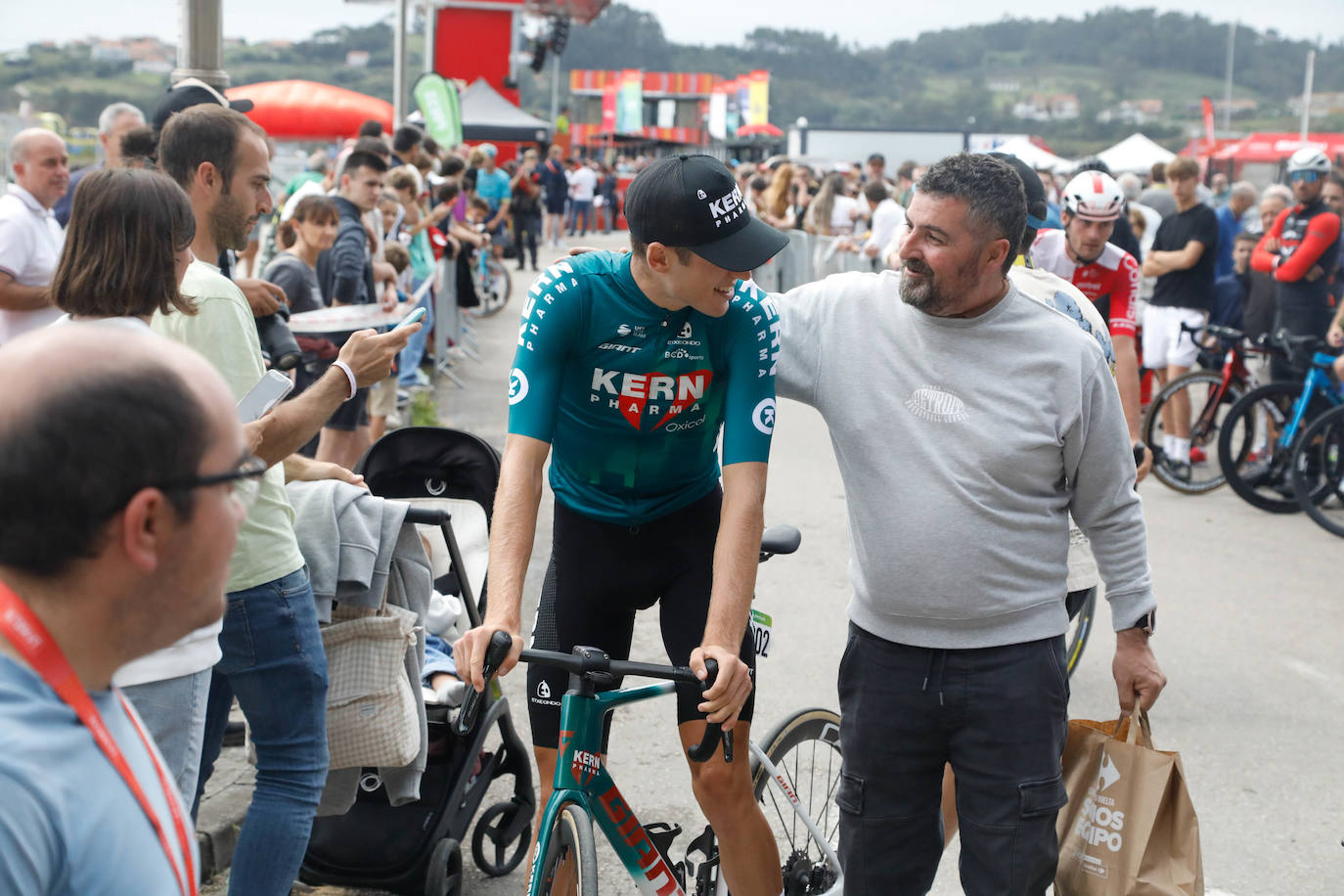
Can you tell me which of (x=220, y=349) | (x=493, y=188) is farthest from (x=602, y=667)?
(x=493, y=188)

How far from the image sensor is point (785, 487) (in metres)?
9.12

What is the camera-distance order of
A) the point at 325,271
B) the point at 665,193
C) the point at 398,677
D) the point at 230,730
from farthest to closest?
the point at 325,271
the point at 230,730
the point at 398,677
the point at 665,193

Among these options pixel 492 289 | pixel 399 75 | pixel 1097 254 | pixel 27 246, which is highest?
pixel 399 75

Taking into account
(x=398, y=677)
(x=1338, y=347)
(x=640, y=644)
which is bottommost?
(x=640, y=644)

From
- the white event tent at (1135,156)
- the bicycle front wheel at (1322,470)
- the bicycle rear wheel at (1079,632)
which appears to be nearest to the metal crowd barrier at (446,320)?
the bicycle front wheel at (1322,470)

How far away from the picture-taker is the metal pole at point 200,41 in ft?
18.7

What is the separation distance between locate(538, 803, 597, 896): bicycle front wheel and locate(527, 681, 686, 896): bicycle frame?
0.02m

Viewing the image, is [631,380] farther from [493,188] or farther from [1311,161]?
[493,188]

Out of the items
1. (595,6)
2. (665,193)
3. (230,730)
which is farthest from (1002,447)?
(595,6)

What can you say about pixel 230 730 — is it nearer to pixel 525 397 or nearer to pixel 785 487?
pixel 525 397

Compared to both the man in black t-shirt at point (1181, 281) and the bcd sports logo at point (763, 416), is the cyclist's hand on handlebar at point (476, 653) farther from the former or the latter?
the man in black t-shirt at point (1181, 281)

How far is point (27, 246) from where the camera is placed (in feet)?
16.0

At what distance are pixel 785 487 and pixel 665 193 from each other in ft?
21.5

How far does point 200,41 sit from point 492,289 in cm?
1222
